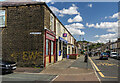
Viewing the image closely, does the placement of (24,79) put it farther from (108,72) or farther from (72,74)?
(108,72)

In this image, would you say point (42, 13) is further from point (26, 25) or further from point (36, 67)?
point (36, 67)

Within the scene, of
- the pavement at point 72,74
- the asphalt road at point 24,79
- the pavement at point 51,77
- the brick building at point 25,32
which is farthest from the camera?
the brick building at point 25,32

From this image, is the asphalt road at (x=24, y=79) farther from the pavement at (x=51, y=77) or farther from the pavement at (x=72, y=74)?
the pavement at (x=72, y=74)

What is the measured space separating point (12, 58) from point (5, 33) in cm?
275

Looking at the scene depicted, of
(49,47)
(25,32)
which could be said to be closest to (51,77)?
(25,32)

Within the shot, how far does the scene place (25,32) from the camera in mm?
13703

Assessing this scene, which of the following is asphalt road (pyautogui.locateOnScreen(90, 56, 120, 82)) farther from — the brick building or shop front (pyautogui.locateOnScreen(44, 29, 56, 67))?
the brick building

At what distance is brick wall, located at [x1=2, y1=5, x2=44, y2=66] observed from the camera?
1334 centimetres

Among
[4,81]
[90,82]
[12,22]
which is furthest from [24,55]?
[90,82]

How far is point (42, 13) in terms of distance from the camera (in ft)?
43.9

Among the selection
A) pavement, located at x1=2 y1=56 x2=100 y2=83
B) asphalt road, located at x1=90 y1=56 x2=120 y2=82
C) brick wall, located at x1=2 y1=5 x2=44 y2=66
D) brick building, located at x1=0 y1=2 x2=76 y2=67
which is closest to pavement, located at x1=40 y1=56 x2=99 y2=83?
pavement, located at x1=2 y1=56 x2=100 y2=83

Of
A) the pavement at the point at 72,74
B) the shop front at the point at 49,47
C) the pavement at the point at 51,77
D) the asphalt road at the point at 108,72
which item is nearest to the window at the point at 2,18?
the shop front at the point at 49,47

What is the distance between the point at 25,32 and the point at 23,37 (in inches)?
21.8

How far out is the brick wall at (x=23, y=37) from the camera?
1334cm
